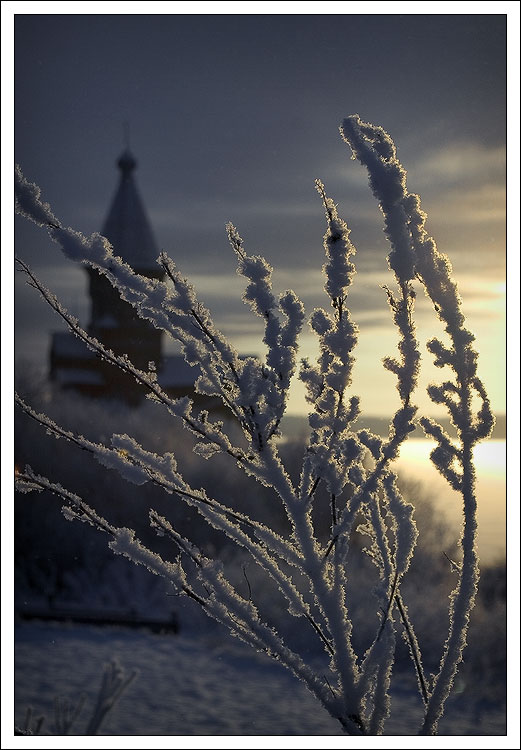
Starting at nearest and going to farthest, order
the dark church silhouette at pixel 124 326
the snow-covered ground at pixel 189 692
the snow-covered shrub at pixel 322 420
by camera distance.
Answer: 1. the snow-covered shrub at pixel 322 420
2. the snow-covered ground at pixel 189 692
3. the dark church silhouette at pixel 124 326

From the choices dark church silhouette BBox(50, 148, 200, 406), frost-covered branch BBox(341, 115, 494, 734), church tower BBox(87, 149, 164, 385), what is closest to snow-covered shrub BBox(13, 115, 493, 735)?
frost-covered branch BBox(341, 115, 494, 734)

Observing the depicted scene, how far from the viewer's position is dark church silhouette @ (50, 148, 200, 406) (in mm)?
2135

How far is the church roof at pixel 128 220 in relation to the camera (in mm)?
2180

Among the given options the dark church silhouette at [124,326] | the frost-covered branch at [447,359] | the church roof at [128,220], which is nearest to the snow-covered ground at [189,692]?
the frost-covered branch at [447,359]

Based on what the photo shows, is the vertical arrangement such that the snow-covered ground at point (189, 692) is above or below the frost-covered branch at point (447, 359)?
below

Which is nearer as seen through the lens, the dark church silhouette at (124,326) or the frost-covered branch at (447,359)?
the frost-covered branch at (447,359)

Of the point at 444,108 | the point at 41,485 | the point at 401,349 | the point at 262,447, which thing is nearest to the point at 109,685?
the point at 41,485

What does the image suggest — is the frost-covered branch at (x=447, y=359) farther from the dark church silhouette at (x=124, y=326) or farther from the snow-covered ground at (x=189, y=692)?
the dark church silhouette at (x=124, y=326)

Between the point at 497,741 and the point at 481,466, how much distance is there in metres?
0.82

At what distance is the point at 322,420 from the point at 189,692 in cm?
119

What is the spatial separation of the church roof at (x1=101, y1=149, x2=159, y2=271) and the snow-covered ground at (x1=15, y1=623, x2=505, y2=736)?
130 centimetres

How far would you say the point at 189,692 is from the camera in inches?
84.0

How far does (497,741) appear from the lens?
1.95 meters

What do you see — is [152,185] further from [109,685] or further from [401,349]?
[109,685]
